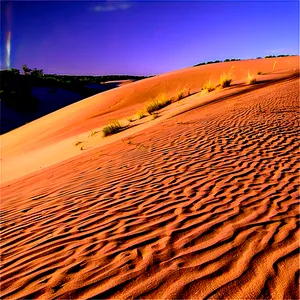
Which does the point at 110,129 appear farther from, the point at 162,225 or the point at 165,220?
the point at 162,225

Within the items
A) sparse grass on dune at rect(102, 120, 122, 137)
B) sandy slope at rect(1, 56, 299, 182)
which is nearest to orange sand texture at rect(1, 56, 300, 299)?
sparse grass on dune at rect(102, 120, 122, 137)

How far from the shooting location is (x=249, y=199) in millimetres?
4309

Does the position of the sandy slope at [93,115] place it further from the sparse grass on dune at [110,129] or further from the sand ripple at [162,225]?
the sand ripple at [162,225]

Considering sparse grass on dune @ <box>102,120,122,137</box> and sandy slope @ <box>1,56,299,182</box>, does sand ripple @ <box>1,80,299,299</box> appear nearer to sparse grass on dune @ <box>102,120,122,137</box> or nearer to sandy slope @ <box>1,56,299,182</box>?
sparse grass on dune @ <box>102,120,122,137</box>

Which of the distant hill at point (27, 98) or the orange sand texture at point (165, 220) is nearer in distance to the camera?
the orange sand texture at point (165, 220)

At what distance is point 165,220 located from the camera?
151 inches

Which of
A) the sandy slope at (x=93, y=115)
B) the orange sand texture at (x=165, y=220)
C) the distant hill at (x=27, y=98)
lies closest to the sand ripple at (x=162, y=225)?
the orange sand texture at (x=165, y=220)

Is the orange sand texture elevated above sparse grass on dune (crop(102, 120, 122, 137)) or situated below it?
below

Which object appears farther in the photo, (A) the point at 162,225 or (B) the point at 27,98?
(B) the point at 27,98

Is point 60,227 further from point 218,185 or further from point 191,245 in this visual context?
point 218,185

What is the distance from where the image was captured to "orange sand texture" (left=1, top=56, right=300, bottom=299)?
2.71 m

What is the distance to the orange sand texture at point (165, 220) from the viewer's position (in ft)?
8.90

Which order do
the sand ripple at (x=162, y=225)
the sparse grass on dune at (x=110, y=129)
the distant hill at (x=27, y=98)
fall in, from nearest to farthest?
the sand ripple at (x=162, y=225), the sparse grass on dune at (x=110, y=129), the distant hill at (x=27, y=98)

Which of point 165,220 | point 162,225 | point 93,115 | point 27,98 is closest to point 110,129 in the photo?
point 93,115
